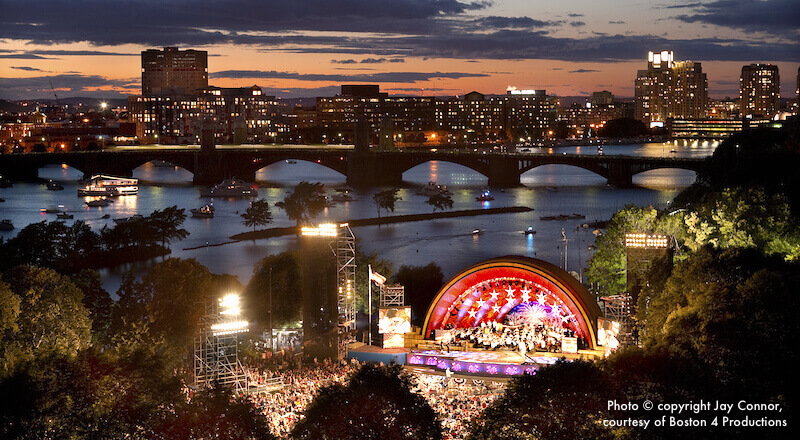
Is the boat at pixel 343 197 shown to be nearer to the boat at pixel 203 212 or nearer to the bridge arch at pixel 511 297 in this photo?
the boat at pixel 203 212

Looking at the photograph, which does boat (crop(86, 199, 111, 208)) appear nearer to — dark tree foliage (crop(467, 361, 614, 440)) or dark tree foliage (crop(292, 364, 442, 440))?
dark tree foliage (crop(292, 364, 442, 440))

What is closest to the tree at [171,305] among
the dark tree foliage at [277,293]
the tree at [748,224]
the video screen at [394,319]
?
the dark tree foliage at [277,293]

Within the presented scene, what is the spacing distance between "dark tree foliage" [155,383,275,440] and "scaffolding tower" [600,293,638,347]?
865 cm

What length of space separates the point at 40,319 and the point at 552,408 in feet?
31.3

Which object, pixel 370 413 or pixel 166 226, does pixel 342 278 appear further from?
pixel 166 226

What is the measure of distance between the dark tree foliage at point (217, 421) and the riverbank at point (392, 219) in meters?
34.9

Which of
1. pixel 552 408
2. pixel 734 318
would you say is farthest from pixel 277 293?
pixel 552 408

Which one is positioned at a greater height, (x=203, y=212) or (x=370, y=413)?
(x=370, y=413)

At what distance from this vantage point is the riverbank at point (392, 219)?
55375 mm

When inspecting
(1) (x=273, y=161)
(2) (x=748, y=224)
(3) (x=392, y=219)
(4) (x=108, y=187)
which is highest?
(2) (x=748, y=224)

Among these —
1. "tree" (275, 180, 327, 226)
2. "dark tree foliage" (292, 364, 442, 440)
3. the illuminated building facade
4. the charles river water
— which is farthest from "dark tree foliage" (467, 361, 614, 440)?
the illuminated building facade

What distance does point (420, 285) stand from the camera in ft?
113

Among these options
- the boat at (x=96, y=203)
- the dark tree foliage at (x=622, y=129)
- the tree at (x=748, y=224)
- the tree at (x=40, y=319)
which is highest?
the dark tree foliage at (x=622, y=129)

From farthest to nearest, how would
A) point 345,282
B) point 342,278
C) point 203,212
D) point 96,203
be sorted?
point 96,203, point 203,212, point 342,278, point 345,282
